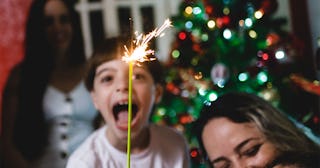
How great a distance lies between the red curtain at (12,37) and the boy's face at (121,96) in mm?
452

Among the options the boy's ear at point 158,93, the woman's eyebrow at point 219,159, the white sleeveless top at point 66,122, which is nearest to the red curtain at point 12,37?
the white sleeveless top at point 66,122

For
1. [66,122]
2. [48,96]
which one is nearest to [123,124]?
[66,122]

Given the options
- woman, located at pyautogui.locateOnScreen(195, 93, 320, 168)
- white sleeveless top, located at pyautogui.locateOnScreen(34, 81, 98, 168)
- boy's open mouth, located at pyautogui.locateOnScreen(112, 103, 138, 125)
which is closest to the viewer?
woman, located at pyautogui.locateOnScreen(195, 93, 320, 168)

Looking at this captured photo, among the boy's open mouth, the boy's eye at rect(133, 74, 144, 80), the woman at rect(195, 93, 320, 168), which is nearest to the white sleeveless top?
the boy's open mouth

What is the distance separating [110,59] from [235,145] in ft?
2.35

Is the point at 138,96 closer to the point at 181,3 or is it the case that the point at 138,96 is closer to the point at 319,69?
the point at 181,3

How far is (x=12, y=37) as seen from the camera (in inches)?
99.3

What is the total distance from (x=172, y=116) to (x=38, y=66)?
2.36ft

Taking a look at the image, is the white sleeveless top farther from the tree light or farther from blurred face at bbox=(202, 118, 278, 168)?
the tree light

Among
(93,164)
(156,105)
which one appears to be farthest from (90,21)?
(93,164)

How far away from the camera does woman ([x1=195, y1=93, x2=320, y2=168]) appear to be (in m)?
2.19

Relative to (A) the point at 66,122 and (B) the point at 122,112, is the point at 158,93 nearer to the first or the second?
(B) the point at 122,112

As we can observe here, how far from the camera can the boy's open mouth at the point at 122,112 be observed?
91.1 inches

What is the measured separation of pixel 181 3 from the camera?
2490 millimetres
